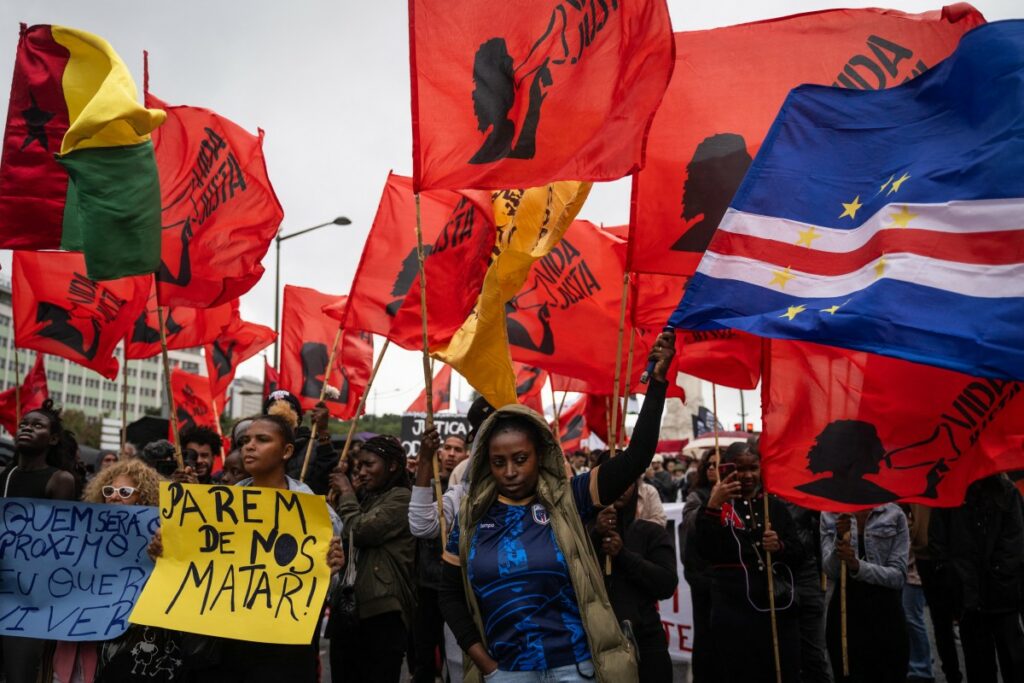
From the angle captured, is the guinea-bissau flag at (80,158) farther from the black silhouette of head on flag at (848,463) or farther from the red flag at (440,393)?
the red flag at (440,393)

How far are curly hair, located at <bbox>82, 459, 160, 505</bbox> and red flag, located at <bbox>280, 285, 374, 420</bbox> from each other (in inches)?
223

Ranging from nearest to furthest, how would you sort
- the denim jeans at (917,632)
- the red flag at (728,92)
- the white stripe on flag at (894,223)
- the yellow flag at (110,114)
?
the white stripe on flag at (894,223) → the yellow flag at (110,114) → the red flag at (728,92) → the denim jeans at (917,632)

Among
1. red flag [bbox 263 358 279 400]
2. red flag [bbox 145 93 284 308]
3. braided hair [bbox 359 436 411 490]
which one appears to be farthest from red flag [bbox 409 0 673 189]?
red flag [bbox 263 358 279 400]

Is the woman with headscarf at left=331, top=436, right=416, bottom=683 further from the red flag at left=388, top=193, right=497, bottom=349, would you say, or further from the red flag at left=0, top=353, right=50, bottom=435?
the red flag at left=0, top=353, right=50, bottom=435

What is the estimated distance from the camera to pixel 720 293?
13.5 ft

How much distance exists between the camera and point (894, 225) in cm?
414

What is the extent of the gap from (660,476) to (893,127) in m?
12.9

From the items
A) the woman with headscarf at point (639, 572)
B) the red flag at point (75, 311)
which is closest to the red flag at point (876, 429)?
the woman with headscarf at point (639, 572)

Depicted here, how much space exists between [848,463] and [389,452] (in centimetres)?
275

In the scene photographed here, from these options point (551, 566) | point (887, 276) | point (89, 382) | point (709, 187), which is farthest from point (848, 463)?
point (89, 382)

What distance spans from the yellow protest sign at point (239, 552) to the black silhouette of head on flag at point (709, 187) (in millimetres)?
2817

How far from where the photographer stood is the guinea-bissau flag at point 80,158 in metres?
5.12

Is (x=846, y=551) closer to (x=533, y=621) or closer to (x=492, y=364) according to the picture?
(x=492, y=364)

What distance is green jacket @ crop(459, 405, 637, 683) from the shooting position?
3.31 m
